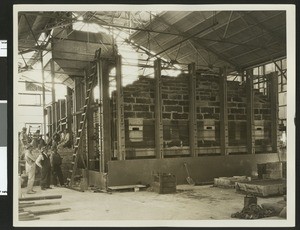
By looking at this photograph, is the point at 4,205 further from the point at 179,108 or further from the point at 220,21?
the point at 220,21

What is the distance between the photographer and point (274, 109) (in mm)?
13148

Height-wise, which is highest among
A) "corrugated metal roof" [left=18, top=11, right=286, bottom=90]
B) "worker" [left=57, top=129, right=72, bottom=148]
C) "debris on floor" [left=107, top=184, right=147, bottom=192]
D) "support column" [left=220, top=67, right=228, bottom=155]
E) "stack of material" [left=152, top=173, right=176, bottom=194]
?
"corrugated metal roof" [left=18, top=11, right=286, bottom=90]

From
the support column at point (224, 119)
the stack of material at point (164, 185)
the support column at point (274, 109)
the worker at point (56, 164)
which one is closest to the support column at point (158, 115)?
the stack of material at point (164, 185)

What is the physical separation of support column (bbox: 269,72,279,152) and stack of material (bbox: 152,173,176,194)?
5.50 metres

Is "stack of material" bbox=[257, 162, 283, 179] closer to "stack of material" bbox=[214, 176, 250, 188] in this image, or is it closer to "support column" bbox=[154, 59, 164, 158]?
"stack of material" bbox=[214, 176, 250, 188]

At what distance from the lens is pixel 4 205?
4891 mm

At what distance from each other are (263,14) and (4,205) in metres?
12.1

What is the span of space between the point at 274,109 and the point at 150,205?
7.73 m

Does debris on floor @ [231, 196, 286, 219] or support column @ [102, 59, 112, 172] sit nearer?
debris on floor @ [231, 196, 286, 219]

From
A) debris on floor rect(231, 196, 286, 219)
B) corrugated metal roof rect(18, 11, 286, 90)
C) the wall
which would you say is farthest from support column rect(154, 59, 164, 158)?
debris on floor rect(231, 196, 286, 219)

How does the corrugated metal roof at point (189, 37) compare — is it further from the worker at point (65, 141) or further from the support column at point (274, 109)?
the worker at point (65, 141)

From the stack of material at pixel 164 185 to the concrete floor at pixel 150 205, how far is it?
0.20m

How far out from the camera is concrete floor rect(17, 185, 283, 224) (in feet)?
21.2

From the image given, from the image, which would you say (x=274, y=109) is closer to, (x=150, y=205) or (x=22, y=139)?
(x=150, y=205)
